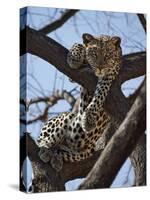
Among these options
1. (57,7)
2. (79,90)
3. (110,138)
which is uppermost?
(57,7)

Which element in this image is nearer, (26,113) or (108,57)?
(26,113)

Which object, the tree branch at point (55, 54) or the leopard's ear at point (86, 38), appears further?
the leopard's ear at point (86, 38)

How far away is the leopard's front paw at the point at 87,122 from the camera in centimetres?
654

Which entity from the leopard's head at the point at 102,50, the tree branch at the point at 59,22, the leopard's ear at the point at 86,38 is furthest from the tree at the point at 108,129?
the leopard's ear at the point at 86,38

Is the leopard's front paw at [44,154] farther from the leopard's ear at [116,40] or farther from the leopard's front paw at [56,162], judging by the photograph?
the leopard's ear at [116,40]

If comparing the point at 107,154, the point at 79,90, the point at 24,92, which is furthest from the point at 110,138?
the point at 24,92

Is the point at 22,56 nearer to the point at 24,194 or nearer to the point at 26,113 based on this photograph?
the point at 26,113

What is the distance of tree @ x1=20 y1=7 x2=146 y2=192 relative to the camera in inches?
249

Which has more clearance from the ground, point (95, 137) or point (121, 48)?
point (121, 48)

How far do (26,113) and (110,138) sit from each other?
96 cm

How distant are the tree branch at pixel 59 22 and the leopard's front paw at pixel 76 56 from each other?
0.25 m

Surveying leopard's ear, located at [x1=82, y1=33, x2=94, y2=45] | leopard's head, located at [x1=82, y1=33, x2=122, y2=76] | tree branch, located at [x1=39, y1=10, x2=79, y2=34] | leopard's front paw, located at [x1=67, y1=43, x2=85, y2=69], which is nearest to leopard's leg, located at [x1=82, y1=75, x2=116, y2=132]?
leopard's head, located at [x1=82, y1=33, x2=122, y2=76]

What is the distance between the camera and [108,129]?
6688 millimetres

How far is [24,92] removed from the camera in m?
6.27
